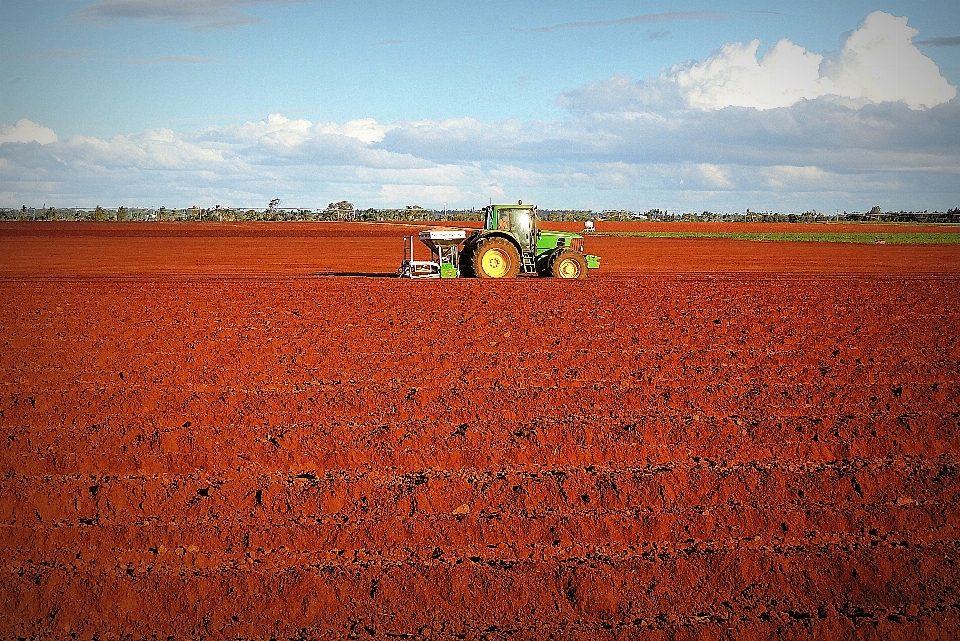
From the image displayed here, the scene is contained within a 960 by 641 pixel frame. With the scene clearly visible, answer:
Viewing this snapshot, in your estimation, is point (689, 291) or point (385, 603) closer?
point (385, 603)

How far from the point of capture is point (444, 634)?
595cm

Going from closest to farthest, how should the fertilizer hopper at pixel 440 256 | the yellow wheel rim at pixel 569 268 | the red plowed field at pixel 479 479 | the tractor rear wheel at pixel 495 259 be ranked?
the red plowed field at pixel 479 479, the tractor rear wheel at pixel 495 259, the fertilizer hopper at pixel 440 256, the yellow wheel rim at pixel 569 268

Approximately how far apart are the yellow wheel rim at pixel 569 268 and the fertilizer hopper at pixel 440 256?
2705 mm

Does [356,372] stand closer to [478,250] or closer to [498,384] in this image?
[498,384]

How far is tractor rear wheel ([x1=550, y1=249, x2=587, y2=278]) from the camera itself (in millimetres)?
25891

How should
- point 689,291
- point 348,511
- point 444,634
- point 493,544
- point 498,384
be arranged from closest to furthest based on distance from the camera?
point 444,634 < point 493,544 < point 348,511 < point 498,384 < point 689,291

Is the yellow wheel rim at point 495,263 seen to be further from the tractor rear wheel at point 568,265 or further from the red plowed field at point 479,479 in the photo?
the red plowed field at point 479,479

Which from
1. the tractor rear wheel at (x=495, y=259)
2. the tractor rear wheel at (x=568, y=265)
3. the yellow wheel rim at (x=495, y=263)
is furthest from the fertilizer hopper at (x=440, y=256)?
the tractor rear wheel at (x=568, y=265)

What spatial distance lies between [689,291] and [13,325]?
15161 mm

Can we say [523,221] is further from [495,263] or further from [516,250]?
[495,263]

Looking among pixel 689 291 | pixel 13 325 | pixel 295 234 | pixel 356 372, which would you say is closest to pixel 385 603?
pixel 356 372

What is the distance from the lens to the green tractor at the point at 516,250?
83.1ft

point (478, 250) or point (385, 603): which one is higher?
point (478, 250)

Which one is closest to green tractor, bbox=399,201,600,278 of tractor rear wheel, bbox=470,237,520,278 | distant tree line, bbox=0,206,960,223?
tractor rear wheel, bbox=470,237,520,278
